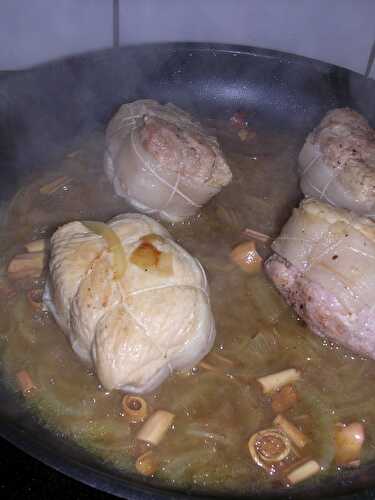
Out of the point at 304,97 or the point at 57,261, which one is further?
the point at 304,97

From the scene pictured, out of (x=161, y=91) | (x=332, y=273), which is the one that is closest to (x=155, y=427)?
(x=332, y=273)

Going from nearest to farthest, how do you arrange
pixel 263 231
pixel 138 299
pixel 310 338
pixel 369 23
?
pixel 138 299, pixel 310 338, pixel 263 231, pixel 369 23

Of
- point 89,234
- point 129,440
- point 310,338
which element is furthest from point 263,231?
point 129,440

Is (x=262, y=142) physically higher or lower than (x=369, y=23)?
lower

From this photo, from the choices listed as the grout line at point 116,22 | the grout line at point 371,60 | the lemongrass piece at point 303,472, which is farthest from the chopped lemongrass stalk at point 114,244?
the grout line at point 371,60

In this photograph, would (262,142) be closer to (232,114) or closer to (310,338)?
(232,114)

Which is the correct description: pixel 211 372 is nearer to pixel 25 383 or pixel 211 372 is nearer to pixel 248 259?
pixel 248 259
